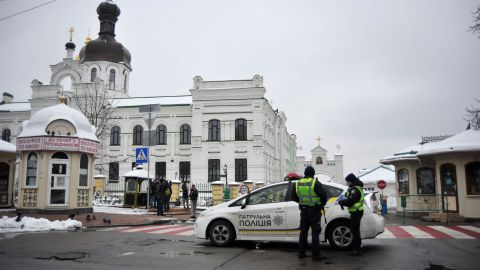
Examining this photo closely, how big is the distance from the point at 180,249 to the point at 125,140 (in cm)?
3803

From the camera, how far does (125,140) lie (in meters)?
45.3

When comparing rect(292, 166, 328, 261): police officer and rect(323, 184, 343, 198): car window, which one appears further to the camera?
rect(323, 184, 343, 198): car window

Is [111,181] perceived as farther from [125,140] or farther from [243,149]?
[243,149]

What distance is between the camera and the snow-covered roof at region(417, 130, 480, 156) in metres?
17.0

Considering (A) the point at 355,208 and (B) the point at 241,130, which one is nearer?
(A) the point at 355,208

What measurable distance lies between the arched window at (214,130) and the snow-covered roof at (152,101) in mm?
4501

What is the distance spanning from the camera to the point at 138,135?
4559 cm

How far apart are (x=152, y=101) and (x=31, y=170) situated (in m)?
31.3

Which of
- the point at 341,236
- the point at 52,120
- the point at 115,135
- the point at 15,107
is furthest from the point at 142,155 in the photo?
the point at 15,107

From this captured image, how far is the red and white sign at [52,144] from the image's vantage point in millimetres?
17625

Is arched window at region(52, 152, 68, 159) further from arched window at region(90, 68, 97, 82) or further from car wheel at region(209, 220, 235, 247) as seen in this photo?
arched window at region(90, 68, 97, 82)

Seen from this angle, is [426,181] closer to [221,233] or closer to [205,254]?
[221,233]

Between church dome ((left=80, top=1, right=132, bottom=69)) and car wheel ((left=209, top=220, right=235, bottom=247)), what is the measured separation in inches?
1802

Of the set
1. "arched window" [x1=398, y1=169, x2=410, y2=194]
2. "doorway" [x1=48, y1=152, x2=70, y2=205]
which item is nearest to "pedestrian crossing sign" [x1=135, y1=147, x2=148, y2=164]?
"doorway" [x1=48, y1=152, x2=70, y2=205]
